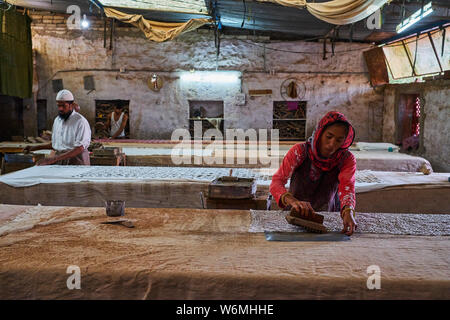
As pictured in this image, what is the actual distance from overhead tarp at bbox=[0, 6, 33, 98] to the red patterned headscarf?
8548 millimetres

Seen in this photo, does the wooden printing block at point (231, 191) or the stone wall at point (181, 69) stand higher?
the stone wall at point (181, 69)

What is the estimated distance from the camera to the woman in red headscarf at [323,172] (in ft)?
8.14

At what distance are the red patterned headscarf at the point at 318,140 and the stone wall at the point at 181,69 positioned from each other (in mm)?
7793

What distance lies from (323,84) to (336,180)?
803cm

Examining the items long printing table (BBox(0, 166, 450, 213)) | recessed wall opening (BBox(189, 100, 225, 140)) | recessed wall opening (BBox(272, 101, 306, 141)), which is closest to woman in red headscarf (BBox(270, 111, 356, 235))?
long printing table (BBox(0, 166, 450, 213))

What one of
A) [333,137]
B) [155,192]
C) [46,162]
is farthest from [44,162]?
[333,137]

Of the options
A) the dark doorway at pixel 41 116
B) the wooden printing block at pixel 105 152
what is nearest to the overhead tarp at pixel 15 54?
the dark doorway at pixel 41 116

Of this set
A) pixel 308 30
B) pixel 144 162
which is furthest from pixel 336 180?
pixel 308 30

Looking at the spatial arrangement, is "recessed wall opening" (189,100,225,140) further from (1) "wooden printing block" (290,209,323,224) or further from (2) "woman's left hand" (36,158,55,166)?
(1) "wooden printing block" (290,209,323,224)

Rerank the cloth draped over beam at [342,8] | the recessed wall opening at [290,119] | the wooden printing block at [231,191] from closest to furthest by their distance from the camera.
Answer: the wooden printing block at [231,191] < the cloth draped over beam at [342,8] < the recessed wall opening at [290,119]

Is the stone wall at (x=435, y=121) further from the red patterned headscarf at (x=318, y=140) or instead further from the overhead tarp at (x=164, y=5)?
the red patterned headscarf at (x=318, y=140)
